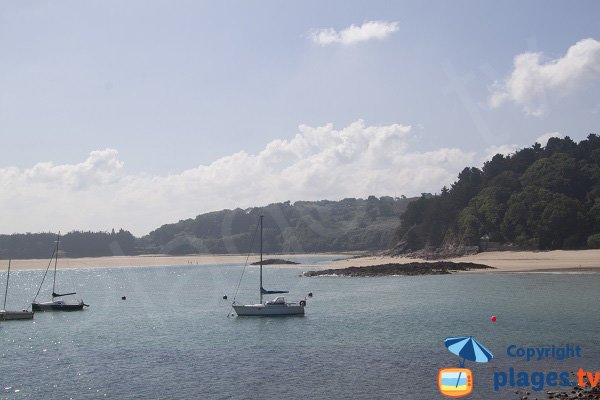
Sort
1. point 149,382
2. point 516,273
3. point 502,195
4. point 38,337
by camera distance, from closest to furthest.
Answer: point 149,382 < point 38,337 < point 516,273 < point 502,195

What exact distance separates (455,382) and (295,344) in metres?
15.4

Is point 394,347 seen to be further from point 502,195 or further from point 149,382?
point 502,195

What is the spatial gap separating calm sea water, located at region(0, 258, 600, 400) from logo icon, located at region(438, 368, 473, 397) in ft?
1.96

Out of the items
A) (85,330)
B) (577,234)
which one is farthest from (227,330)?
(577,234)

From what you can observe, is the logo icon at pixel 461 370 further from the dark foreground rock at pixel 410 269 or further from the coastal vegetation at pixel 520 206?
the coastal vegetation at pixel 520 206

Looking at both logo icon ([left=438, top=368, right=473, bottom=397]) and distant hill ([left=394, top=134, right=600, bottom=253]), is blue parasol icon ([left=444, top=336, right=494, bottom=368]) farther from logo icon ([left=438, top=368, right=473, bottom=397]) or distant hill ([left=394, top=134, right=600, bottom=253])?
distant hill ([left=394, top=134, right=600, bottom=253])

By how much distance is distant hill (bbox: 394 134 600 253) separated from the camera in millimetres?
128500

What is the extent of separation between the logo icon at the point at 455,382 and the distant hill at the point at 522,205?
102 m

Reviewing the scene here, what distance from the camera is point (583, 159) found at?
504ft

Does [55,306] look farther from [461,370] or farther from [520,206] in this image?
[520,206]

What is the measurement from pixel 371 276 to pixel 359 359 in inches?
3105

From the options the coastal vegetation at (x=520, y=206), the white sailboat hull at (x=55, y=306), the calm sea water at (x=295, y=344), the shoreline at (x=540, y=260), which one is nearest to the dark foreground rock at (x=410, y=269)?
the shoreline at (x=540, y=260)

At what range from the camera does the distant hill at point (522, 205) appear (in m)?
128

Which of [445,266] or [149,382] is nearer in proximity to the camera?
[149,382]
